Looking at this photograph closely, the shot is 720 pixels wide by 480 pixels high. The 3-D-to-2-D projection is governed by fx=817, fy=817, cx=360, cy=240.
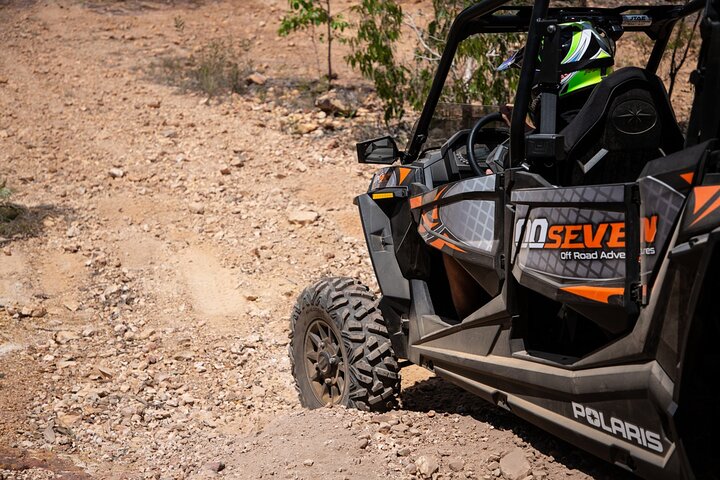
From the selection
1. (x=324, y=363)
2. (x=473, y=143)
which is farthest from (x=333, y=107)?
(x=473, y=143)

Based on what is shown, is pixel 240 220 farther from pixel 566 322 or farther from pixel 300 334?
pixel 566 322

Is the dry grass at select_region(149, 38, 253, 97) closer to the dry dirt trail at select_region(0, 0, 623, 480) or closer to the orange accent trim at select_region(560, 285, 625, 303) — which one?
the dry dirt trail at select_region(0, 0, 623, 480)

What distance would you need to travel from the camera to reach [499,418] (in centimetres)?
401

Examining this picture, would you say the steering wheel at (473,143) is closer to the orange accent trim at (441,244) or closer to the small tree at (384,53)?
the orange accent trim at (441,244)

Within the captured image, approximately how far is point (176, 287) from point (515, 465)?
4142 mm

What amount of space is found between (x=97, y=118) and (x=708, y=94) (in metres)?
9.34

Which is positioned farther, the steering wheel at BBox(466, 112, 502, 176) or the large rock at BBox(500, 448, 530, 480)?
the steering wheel at BBox(466, 112, 502, 176)

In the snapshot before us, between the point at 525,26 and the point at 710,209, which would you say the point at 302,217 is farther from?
the point at 710,209

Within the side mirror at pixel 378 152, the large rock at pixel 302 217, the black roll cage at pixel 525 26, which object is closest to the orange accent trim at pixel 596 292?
the black roll cage at pixel 525 26

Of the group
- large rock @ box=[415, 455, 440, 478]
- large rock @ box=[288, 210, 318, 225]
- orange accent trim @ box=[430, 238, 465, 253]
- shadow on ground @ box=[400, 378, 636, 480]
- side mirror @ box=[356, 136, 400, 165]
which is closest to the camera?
shadow on ground @ box=[400, 378, 636, 480]

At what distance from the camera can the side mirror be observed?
14.2 ft

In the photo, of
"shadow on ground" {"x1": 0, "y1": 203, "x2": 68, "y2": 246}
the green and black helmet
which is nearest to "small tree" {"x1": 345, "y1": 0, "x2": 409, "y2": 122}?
"shadow on ground" {"x1": 0, "y1": 203, "x2": 68, "y2": 246}

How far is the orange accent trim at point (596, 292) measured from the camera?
106 inches

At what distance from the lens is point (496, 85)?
8.55 m
